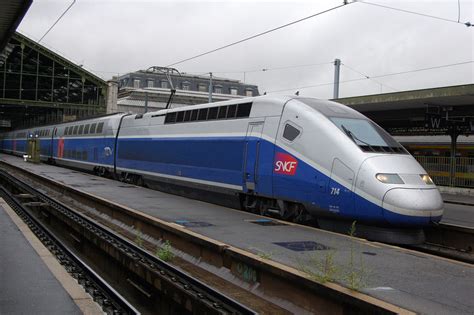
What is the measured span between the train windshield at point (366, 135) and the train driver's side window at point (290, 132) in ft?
2.66

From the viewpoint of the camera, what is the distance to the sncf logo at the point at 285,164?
10.1 m

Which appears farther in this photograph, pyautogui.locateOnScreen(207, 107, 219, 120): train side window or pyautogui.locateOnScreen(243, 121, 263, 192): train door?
pyautogui.locateOnScreen(207, 107, 219, 120): train side window

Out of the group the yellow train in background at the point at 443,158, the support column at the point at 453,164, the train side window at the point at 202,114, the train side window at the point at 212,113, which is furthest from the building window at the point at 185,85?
the train side window at the point at 212,113

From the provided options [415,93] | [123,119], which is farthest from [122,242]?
[415,93]

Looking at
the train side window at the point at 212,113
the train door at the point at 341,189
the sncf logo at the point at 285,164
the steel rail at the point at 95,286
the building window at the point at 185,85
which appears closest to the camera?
the steel rail at the point at 95,286

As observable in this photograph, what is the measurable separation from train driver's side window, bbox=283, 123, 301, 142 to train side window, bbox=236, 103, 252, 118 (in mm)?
1883

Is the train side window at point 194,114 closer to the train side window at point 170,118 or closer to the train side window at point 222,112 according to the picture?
the train side window at point 170,118

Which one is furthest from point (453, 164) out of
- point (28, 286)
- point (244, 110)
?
point (28, 286)

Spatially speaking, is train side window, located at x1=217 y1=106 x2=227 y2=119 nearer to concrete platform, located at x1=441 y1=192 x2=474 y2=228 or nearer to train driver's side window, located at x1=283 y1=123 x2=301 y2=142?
train driver's side window, located at x1=283 y1=123 x2=301 y2=142

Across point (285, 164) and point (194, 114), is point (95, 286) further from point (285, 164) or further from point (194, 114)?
point (194, 114)

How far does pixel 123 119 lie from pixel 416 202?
1599cm

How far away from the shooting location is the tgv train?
28.2ft

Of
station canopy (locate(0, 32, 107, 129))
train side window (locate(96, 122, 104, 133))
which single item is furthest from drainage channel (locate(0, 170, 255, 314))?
station canopy (locate(0, 32, 107, 129))

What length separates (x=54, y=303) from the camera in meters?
4.93
